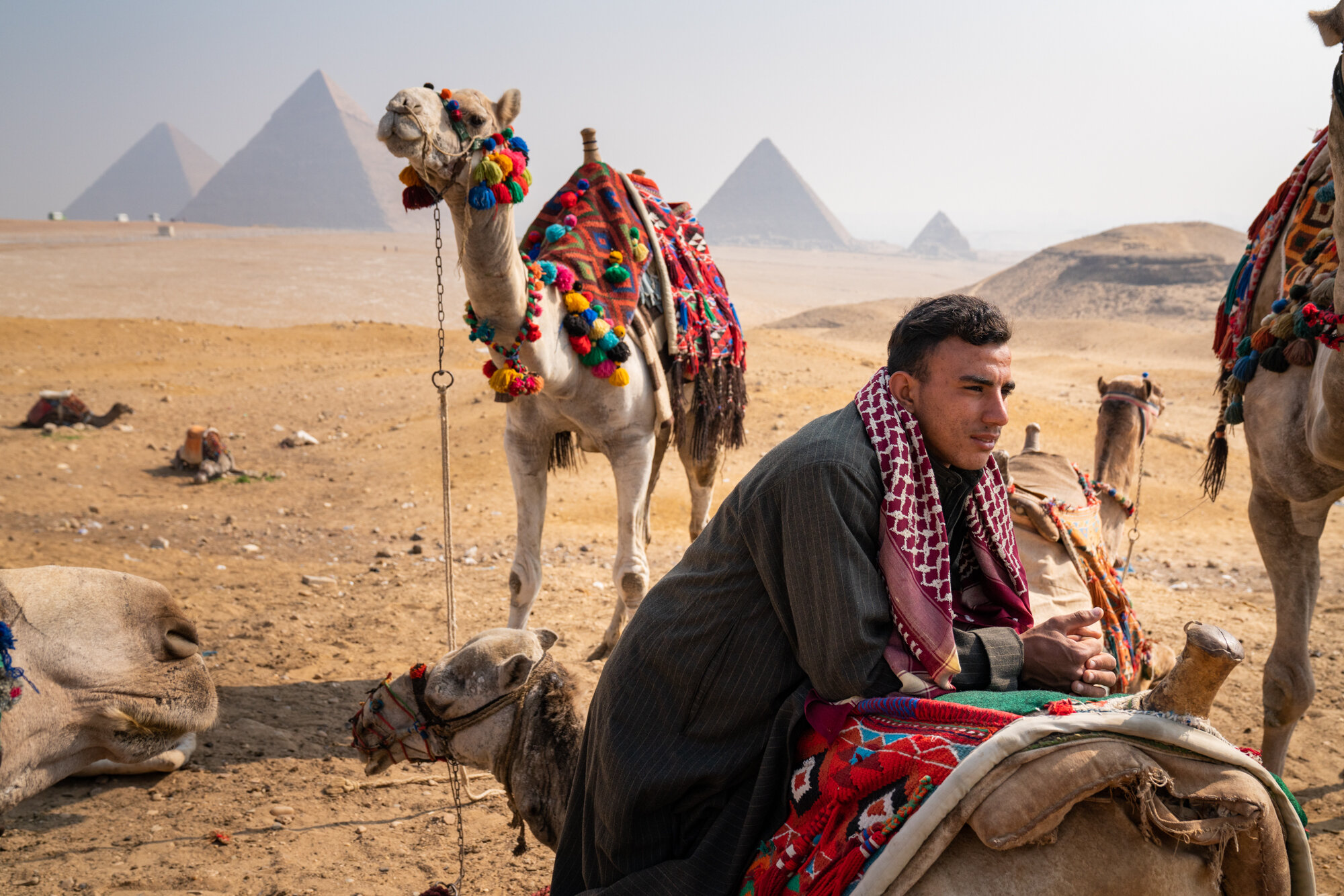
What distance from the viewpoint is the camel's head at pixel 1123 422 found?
16.1ft

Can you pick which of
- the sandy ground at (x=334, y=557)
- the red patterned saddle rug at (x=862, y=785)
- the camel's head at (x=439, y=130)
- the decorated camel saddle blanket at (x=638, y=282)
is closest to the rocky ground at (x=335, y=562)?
the sandy ground at (x=334, y=557)

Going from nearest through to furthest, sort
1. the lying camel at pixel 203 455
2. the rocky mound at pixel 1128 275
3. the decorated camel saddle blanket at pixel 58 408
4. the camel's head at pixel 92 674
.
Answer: the camel's head at pixel 92 674, the lying camel at pixel 203 455, the decorated camel saddle blanket at pixel 58 408, the rocky mound at pixel 1128 275

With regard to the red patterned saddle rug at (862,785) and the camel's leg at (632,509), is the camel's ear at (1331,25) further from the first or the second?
the camel's leg at (632,509)

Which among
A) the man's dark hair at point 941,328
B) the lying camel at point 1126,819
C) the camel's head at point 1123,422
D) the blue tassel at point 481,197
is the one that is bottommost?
the lying camel at point 1126,819

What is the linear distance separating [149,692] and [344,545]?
5.25m

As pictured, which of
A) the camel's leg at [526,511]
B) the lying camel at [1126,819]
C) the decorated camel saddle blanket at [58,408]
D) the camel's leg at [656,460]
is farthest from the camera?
the decorated camel saddle blanket at [58,408]

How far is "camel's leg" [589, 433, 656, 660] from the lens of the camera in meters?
5.27

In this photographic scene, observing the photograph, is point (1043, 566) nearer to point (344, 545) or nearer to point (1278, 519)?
point (1278, 519)

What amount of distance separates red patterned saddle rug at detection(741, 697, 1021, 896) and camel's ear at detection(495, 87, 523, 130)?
3.42m

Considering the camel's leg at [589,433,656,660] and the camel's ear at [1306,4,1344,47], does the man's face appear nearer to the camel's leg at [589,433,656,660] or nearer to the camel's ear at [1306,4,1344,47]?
the camel's ear at [1306,4,1344,47]

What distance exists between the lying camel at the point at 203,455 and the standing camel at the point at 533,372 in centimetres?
578

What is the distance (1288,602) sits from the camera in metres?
4.30

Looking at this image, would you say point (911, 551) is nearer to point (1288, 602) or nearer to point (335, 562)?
point (1288, 602)

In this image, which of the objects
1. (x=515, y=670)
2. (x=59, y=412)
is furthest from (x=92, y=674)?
(x=59, y=412)
